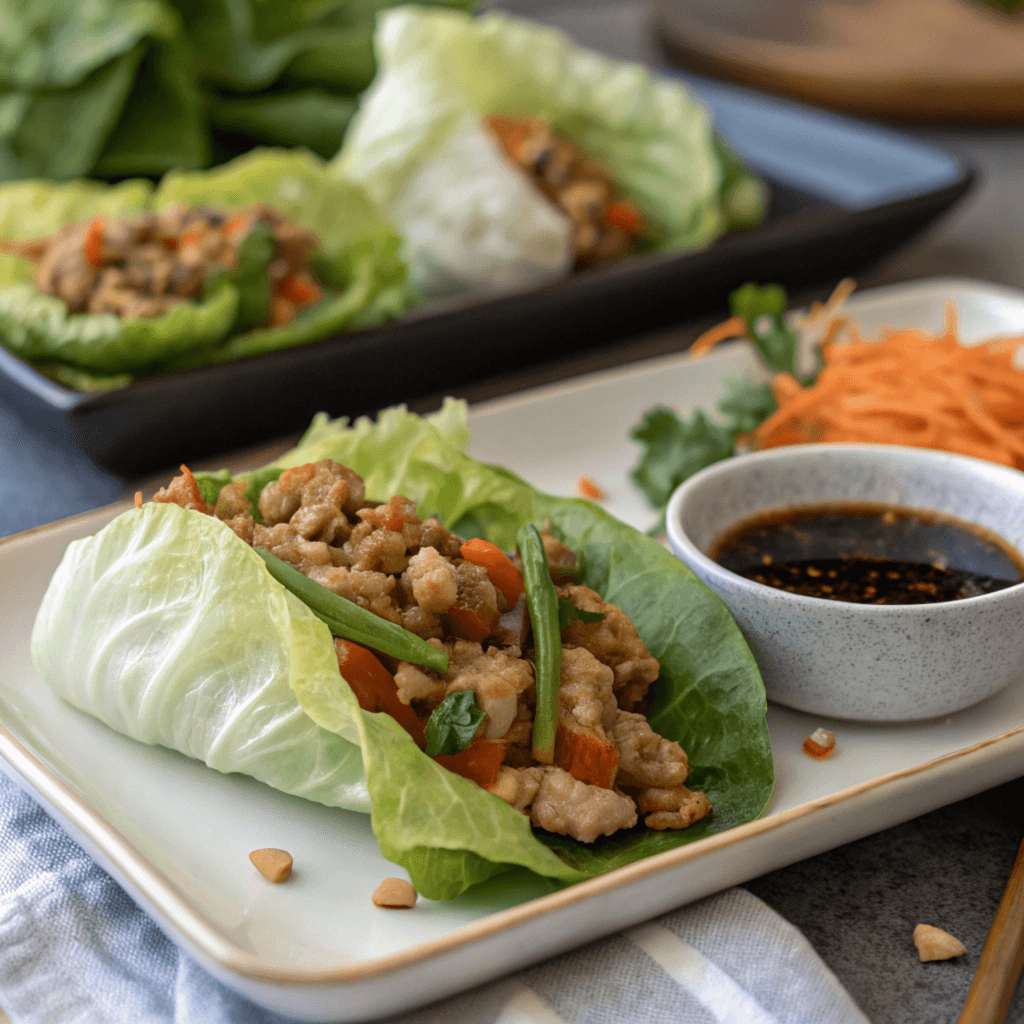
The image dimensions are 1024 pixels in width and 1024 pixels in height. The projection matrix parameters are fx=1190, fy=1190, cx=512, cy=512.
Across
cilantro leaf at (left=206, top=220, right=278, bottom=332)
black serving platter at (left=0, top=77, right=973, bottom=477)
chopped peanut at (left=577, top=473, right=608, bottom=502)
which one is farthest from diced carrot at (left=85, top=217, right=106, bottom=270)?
chopped peanut at (left=577, top=473, right=608, bottom=502)

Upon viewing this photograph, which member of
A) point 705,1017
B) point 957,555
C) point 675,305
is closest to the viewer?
point 705,1017

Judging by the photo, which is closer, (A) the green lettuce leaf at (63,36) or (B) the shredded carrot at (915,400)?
(B) the shredded carrot at (915,400)

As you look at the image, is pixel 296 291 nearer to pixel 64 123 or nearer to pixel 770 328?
pixel 770 328

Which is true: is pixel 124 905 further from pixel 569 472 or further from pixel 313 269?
pixel 313 269

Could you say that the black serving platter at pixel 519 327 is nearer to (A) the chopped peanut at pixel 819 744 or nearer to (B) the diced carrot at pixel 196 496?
(B) the diced carrot at pixel 196 496

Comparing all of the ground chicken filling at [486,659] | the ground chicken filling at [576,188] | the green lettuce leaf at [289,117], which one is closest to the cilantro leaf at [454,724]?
the ground chicken filling at [486,659]

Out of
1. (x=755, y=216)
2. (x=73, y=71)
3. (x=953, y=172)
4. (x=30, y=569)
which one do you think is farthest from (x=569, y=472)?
(x=73, y=71)
